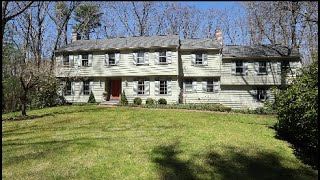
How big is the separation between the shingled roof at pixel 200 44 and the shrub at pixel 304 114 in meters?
16.8

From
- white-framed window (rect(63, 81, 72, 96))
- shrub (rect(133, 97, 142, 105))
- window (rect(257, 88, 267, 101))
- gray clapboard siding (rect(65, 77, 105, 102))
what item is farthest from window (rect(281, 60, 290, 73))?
white-framed window (rect(63, 81, 72, 96))

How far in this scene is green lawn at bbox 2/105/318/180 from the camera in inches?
338

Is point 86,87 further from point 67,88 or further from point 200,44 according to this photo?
point 200,44

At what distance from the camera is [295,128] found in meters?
11.3

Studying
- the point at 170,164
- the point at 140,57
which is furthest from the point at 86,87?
the point at 170,164

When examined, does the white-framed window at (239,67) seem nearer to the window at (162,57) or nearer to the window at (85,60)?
the window at (162,57)

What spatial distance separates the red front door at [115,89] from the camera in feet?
100

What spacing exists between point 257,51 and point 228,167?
2292 cm

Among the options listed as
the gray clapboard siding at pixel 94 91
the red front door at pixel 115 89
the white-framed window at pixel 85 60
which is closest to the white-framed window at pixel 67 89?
the gray clapboard siding at pixel 94 91

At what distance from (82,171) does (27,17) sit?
26.5m

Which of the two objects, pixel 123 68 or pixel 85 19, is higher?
pixel 85 19

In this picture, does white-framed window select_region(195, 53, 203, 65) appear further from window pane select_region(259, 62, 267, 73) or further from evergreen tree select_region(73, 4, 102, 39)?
evergreen tree select_region(73, 4, 102, 39)

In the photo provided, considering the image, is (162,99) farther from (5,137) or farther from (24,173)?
(24,173)

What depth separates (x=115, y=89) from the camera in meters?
30.7
